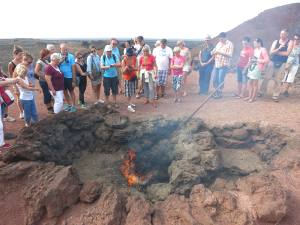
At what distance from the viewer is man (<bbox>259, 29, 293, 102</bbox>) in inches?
373

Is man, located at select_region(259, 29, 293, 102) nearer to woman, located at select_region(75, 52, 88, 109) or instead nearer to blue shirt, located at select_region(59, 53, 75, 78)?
woman, located at select_region(75, 52, 88, 109)

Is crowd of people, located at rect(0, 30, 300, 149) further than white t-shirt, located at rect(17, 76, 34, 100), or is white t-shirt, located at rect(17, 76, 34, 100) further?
crowd of people, located at rect(0, 30, 300, 149)

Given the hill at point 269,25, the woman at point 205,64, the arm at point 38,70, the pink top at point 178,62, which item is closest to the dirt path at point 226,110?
the woman at point 205,64

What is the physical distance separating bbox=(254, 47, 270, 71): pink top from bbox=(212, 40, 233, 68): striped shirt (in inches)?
32.8

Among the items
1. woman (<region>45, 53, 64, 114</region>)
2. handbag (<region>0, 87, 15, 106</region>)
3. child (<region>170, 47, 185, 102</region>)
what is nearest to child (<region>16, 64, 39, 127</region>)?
handbag (<region>0, 87, 15, 106</region>)

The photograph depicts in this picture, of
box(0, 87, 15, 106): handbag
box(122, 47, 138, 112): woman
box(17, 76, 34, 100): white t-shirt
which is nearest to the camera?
box(0, 87, 15, 106): handbag

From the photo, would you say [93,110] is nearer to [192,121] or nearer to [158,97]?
[192,121]

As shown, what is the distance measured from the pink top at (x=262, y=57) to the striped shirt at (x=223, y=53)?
0.83 metres

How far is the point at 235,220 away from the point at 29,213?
9.90 feet

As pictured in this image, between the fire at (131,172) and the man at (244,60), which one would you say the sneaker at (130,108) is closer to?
the fire at (131,172)

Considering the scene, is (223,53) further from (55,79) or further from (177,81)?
(55,79)

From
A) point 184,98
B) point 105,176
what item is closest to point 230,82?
point 184,98

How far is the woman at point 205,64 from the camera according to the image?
33.4ft

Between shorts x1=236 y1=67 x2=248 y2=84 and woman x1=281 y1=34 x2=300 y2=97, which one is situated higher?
woman x1=281 y1=34 x2=300 y2=97
